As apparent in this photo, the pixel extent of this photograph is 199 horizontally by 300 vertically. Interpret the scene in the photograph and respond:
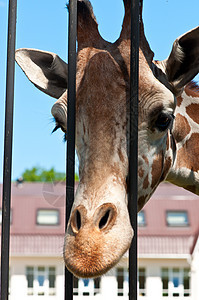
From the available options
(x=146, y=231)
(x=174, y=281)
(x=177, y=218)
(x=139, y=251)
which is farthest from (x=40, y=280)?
(x=177, y=218)

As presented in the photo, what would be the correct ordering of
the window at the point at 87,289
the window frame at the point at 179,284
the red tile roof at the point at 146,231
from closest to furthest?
the red tile roof at the point at 146,231 → the window at the point at 87,289 → the window frame at the point at 179,284

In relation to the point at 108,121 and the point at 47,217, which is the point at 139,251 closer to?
the point at 47,217

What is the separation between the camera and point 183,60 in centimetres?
358

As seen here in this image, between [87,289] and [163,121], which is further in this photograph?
[87,289]

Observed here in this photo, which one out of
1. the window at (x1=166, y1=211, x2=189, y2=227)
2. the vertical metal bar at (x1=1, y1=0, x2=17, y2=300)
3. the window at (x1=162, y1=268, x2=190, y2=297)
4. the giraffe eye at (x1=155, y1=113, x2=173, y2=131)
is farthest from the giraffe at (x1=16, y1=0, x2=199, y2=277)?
the window at (x1=162, y1=268, x2=190, y2=297)

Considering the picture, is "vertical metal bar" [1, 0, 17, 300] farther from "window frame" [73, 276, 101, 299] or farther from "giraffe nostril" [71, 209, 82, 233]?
"window frame" [73, 276, 101, 299]

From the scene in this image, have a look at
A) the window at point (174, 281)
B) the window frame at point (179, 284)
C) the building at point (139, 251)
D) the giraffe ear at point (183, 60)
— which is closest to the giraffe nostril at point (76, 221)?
the giraffe ear at point (183, 60)

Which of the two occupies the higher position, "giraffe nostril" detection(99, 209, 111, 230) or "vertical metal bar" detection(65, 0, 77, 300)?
"vertical metal bar" detection(65, 0, 77, 300)

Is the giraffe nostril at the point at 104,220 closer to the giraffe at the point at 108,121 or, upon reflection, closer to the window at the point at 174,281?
the giraffe at the point at 108,121

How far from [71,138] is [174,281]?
4548cm

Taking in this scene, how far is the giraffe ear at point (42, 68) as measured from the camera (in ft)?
12.6

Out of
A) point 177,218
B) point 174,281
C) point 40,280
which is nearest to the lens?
point 177,218

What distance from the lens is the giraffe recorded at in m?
2.88

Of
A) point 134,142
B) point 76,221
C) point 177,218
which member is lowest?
point 177,218
